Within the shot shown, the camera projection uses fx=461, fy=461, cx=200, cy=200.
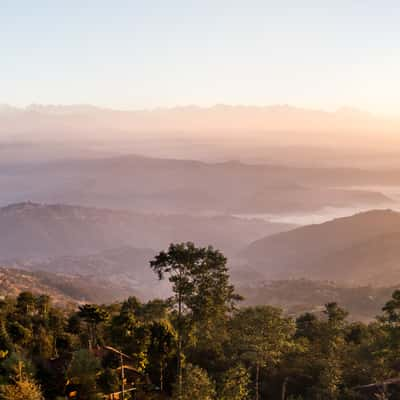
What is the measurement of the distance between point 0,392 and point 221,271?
1063 inches

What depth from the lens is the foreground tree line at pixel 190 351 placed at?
5391cm

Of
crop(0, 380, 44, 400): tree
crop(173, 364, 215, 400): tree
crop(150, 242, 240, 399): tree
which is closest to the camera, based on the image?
crop(0, 380, 44, 400): tree

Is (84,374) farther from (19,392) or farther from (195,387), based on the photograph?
(195,387)

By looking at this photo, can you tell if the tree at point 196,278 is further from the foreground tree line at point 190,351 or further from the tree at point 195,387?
the tree at point 195,387

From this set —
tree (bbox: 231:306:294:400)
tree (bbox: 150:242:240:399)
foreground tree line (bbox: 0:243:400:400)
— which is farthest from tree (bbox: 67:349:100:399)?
tree (bbox: 231:306:294:400)

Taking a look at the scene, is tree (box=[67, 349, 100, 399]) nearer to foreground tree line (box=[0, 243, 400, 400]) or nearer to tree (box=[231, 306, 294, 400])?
foreground tree line (box=[0, 243, 400, 400])

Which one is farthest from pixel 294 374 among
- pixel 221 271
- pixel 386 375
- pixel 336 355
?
pixel 221 271

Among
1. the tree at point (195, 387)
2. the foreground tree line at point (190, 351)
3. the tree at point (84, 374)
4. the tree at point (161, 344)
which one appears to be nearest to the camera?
the tree at point (195, 387)

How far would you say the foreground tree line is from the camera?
5391 centimetres

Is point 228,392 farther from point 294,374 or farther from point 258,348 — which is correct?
point 294,374

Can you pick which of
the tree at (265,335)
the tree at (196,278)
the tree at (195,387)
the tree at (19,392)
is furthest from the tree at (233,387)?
the tree at (19,392)

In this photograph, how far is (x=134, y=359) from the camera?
6309 cm

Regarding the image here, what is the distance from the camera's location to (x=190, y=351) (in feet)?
282

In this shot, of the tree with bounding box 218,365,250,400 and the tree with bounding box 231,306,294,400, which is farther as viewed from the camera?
the tree with bounding box 231,306,294,400
